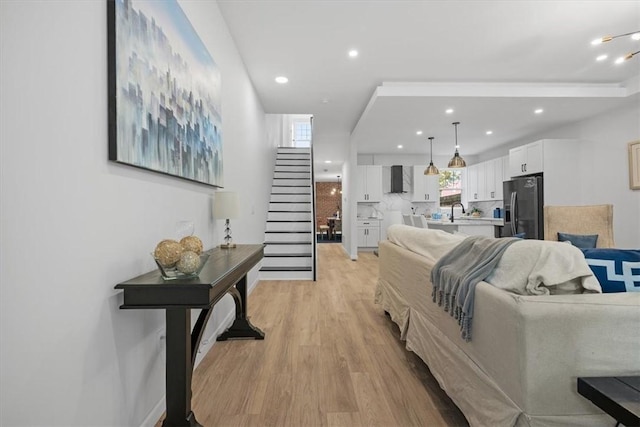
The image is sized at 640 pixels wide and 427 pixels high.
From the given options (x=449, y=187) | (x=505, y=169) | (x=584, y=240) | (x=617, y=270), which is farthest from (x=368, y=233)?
(x=617, y=270)

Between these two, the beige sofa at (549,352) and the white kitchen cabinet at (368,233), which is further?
the white kitchen cabinet at (368,233)

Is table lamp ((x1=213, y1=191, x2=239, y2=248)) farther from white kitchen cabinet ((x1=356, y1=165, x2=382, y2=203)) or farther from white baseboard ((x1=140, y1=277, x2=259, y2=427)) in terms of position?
white kitchen cabinet ((x1=356, y1=165, x2=382, y2=203))

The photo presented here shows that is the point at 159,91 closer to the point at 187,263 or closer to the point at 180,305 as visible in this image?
the point at 187,263

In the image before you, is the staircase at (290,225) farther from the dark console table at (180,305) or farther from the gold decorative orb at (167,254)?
the gold decorative orb at (167,254)

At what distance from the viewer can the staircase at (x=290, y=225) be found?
5.15 meters

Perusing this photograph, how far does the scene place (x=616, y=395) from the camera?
1039mm

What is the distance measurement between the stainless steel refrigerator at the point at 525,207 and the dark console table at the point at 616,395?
4.94 meters

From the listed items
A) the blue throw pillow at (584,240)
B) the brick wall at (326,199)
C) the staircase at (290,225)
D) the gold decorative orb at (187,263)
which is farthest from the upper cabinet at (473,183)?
the gold decorative orb at (187,263)

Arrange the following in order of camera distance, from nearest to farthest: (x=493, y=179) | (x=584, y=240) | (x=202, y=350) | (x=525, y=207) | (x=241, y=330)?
1. (x=202, y=350)
2. (x=241, y=330)
3. (x=584, y=240)
4. (x=525, y=207)
5. (x=493, y=179)

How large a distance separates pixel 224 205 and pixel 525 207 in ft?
17.9

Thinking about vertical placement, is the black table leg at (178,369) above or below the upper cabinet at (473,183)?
below

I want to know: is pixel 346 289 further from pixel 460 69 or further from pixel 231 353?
pixel 460 69

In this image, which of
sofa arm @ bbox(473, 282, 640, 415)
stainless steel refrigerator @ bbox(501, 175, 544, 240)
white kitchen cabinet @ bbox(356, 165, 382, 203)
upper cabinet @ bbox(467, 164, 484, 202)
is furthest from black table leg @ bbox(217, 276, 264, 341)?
upper cabinet @ bbox(467, 164, 484, 202)

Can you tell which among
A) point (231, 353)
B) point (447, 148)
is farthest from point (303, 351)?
point (447, 148)
